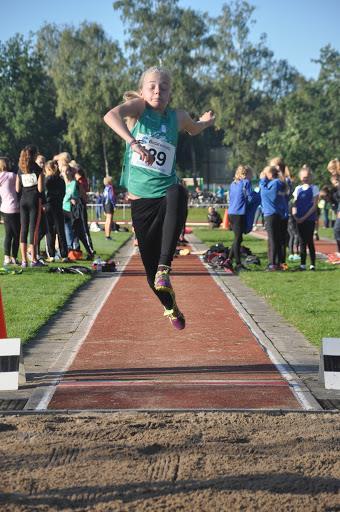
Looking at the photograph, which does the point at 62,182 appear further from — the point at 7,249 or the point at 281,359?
the point at 281,359

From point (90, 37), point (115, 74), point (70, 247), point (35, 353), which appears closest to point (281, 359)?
point (35, 353)

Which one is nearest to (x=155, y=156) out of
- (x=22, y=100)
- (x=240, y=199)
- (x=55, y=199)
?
(x=240, y=199)

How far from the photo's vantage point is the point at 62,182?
60.0 feet

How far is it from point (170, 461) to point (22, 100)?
8926 centimetres

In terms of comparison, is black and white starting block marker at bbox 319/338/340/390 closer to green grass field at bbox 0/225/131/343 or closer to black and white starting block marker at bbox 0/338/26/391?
black and white starting block marker at bbox 0/338/26/391

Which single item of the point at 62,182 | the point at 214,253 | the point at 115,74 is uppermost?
the point at 115,74

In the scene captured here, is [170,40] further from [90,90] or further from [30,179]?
[30,179]

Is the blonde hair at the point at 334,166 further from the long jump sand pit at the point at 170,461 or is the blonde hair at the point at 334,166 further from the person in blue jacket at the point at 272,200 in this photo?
the long jump sand pit at the point at 170,461

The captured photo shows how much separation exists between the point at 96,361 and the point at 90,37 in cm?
8025

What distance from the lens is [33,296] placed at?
12820mm

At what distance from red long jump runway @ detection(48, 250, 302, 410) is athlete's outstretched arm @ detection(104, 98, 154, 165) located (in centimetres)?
170

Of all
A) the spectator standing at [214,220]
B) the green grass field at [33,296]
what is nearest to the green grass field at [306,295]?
the green grass field at [33,296]

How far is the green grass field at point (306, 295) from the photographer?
9930 mm

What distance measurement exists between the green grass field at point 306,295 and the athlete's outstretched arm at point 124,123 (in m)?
2.87
